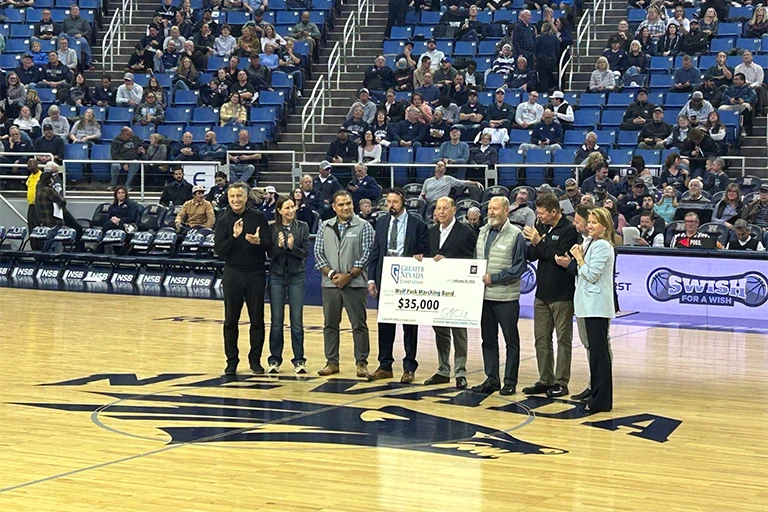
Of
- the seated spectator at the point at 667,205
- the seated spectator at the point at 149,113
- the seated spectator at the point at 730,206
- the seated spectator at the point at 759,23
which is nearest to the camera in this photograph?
the seated spectator at the point at 730,206

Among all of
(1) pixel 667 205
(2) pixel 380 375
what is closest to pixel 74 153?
(1) pixel 667 205

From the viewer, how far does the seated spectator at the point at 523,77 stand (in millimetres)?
24578

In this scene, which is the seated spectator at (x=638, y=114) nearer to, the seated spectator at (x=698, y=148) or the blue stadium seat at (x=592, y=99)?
the blue stadium seat at (x=592, y=99)

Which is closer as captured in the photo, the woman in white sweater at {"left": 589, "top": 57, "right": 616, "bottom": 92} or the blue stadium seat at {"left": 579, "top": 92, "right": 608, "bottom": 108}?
the blue stadium seat at {"left": 579, "top": 92, "right": 608, "bottom": 108}

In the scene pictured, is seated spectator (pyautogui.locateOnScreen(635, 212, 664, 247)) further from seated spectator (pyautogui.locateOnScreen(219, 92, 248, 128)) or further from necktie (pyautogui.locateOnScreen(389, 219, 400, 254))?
seated spectator (pyautogui.locateOnScreen(219, 92, 248, 128))

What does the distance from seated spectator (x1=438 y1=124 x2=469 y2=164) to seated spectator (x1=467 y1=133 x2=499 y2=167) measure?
0.43 ft

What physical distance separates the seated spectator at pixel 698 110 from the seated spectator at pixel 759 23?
2.97 m

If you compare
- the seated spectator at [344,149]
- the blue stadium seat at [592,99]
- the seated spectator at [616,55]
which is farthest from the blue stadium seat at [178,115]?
the seated spectator at [616,55]

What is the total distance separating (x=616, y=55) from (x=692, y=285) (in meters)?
7.79

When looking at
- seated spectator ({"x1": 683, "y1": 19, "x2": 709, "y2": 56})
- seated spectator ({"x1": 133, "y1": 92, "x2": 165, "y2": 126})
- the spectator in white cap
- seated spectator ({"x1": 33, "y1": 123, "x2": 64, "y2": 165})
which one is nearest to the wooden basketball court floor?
the spectator in white cap

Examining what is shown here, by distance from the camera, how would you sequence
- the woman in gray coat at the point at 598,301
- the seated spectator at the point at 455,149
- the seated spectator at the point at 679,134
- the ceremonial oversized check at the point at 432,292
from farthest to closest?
the seated spectator at the point at 455,149
the seated spectator at the point at 679,134
the ceremonial oversized check at the point at 432,292
the woman in gray coat at the point at 598,301

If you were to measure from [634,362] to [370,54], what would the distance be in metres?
16.1

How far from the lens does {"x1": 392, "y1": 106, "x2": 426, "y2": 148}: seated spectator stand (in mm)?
23656

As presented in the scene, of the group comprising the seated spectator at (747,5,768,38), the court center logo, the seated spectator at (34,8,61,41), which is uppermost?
the seated spectator at (34,8,61,41)
